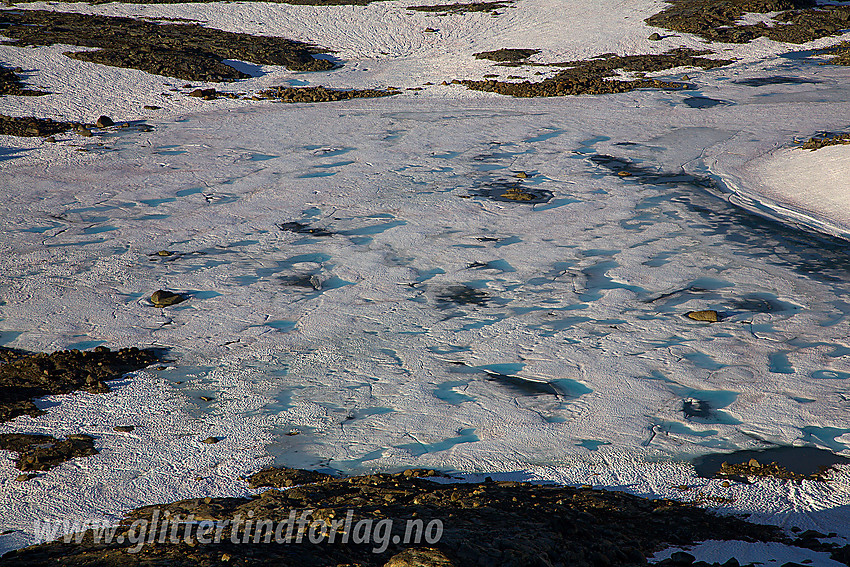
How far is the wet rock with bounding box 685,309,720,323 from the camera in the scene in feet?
16.8

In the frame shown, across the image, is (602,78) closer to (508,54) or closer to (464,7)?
(508,54)

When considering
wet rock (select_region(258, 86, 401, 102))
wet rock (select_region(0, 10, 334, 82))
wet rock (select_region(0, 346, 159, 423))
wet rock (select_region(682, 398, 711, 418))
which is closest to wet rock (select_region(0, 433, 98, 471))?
wet rock (select_region(0, 346, 159, 423))

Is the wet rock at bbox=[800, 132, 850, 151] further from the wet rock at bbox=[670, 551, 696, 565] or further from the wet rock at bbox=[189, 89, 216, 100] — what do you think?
the wet rock at bbox=[189, 89, 216, 100]

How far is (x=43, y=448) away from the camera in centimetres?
358

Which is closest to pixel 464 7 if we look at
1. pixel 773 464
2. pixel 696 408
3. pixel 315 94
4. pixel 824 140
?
pixel 315 94

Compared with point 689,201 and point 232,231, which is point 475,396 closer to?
point 232,231

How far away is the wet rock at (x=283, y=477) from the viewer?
3418 mm

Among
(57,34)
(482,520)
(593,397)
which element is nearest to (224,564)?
(482,520)

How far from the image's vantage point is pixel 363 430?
13.1 feet

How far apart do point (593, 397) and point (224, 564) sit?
2763 mm

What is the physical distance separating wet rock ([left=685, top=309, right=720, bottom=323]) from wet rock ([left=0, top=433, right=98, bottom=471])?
170 inches

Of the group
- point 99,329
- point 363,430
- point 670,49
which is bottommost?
point 363,430

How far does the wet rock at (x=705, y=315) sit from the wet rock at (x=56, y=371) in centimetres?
408

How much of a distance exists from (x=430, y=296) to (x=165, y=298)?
2175 mm
